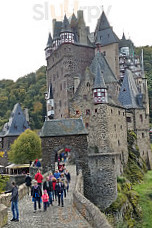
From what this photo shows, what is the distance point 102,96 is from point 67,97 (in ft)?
36.5

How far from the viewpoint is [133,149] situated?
4416cm

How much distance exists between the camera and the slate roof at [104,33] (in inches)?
2088

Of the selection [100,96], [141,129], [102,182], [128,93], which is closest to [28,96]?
[128,93]

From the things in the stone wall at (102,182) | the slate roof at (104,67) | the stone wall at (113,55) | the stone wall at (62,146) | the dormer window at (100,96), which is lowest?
the stone wall at (102,182)

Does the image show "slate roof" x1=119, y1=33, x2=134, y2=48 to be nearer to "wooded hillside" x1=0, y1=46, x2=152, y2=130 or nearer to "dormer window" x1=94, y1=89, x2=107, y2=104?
"dormer window" x1=94, y1=89, x2=107, y2=104

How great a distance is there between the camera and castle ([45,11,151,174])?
1543 inches

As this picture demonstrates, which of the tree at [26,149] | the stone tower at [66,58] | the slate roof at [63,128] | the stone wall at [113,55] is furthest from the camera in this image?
the stone wall at [113,55]

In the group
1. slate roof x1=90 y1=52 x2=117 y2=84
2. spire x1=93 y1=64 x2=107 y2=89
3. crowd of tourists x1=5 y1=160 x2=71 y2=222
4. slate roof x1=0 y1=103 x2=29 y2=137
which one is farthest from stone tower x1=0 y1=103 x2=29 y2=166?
crowd of tourists x1=5 y1=160 x2=71 y2=222

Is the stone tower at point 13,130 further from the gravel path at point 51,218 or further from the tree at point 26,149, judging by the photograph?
the gravel path at point 51,218

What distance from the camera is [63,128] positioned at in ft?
86.8

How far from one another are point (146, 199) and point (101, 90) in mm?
13347

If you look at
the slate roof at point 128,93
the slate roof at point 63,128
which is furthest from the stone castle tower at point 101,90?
the slate roof at point 63,128

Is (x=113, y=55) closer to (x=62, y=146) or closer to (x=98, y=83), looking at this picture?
(x=98, y=83)

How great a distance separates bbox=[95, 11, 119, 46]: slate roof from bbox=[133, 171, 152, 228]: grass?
23044 millimetres
